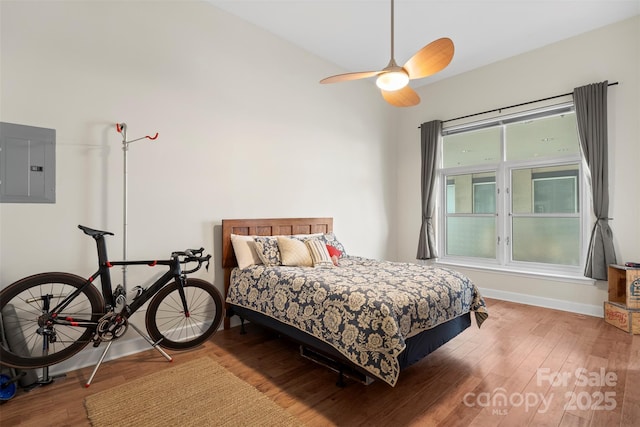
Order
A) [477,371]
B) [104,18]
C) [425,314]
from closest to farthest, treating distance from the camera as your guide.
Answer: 1. [425,314]
2. [477,371]
3. [104,18]

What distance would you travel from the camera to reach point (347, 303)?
2051mm

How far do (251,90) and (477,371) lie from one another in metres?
3.48

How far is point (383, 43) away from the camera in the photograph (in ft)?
12.8

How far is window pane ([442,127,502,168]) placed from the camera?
4.52 m

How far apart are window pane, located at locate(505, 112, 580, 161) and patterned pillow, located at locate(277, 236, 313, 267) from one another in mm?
3279

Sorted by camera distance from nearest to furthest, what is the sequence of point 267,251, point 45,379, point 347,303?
point 347,303, point 45,379, point 267,251

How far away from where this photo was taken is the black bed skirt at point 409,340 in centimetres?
207

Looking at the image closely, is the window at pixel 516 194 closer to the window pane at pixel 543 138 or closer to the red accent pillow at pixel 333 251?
the window pane at pixel 543 138

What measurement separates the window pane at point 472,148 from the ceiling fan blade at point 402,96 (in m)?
2.23

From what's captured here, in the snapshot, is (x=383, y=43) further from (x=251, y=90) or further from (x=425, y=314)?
(x=425, y=314)

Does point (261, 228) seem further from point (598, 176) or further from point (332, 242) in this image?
point (598, 176)

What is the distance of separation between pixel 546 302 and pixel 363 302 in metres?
3.31

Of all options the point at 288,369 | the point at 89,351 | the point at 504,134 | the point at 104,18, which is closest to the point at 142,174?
the point at 104,18

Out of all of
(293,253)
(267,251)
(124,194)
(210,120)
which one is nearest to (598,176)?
(293,253)
